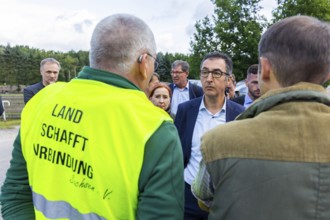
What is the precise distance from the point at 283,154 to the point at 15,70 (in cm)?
7583

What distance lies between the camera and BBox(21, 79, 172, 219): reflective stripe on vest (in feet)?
4.48

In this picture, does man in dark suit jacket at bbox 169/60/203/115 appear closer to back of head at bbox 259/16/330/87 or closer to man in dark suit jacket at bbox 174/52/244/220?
man in dark suit jacket at bbox 174/52/244/220

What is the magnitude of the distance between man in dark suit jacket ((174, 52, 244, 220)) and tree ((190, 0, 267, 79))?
25618mm

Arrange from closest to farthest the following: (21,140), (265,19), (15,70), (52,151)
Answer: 1. (52,151)
2. (21,140)
3. (265,19)
4. (15,70)

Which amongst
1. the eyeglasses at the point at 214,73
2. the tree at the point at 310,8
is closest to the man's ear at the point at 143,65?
the eyeglasses at the point at 214,73

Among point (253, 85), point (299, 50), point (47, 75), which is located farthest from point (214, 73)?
point (47, 75)

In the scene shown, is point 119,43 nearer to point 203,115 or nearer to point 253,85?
point 203,115

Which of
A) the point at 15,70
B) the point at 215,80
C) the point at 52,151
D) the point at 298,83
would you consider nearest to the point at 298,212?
the point at 298,83

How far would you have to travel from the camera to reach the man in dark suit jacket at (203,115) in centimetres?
296

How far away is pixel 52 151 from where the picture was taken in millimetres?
1511

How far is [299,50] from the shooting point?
1354 mm

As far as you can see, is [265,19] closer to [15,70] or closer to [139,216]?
[139,216]

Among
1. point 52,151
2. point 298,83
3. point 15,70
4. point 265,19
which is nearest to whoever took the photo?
point 298,83

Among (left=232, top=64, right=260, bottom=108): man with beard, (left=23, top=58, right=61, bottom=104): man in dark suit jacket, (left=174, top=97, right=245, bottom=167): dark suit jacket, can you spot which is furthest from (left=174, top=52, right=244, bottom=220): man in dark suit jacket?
(left=23, top=58, right=61, bottom=104): man in dark suit jacket
